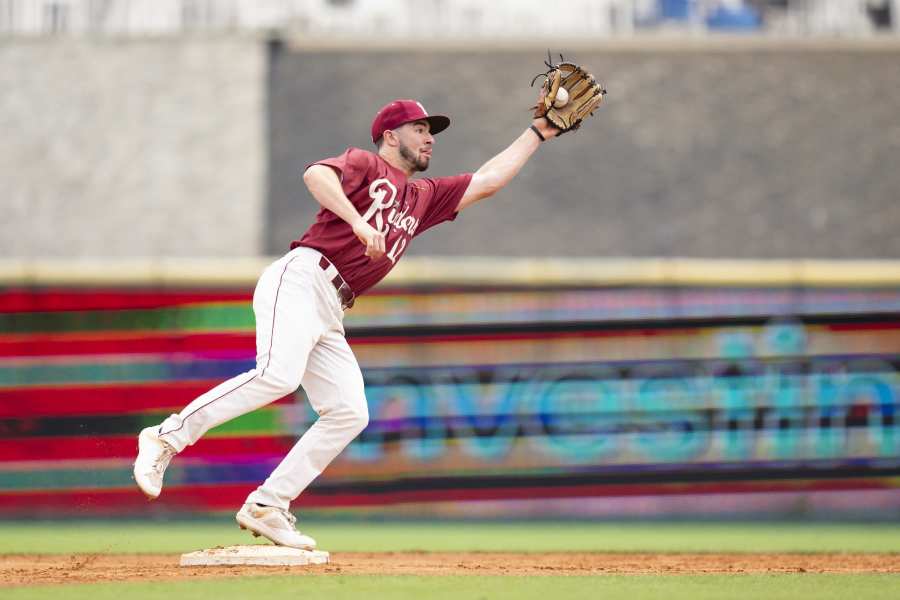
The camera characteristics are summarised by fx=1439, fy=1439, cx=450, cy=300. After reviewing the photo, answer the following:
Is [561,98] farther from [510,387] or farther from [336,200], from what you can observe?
[510,387]

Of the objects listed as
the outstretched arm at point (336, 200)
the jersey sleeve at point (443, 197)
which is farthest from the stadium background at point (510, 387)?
the outstretched arm at point (336, 200)

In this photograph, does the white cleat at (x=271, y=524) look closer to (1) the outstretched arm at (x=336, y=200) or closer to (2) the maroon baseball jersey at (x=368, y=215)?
(2) the maroon baseball jersey at (x=368, y=215)

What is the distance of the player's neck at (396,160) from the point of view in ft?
19.2

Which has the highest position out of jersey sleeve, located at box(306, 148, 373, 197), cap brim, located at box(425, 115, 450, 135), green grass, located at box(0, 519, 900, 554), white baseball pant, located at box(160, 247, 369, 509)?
cap brim, located at box(425, 115, 450, 135)

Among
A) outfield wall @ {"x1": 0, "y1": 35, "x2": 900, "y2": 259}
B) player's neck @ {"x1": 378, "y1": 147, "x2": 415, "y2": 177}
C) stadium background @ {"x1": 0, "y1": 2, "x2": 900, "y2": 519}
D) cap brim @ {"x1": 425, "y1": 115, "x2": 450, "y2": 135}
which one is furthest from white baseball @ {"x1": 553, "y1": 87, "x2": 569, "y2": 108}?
outfield wall @ {"x1": 0, "y1": 35, "x2": 900, "y2": 259}

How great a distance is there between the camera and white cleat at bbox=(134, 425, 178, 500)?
545 cm

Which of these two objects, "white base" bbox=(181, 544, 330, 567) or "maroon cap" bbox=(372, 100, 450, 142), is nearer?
"white base" bbox=(181, 544, 330, 567)

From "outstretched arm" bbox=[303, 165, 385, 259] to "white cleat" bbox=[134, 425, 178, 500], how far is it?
109 cm

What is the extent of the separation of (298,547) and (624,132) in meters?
10.1

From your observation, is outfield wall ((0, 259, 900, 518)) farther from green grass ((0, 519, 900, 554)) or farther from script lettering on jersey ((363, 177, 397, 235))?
script lettering on jersey ((363, 177, 397, 235))

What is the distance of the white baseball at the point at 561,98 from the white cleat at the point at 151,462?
2141 mm

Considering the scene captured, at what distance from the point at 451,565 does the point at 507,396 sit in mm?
2654

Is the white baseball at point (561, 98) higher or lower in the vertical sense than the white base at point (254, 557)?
higher

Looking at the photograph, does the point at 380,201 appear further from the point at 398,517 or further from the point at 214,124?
the point at 214,124
